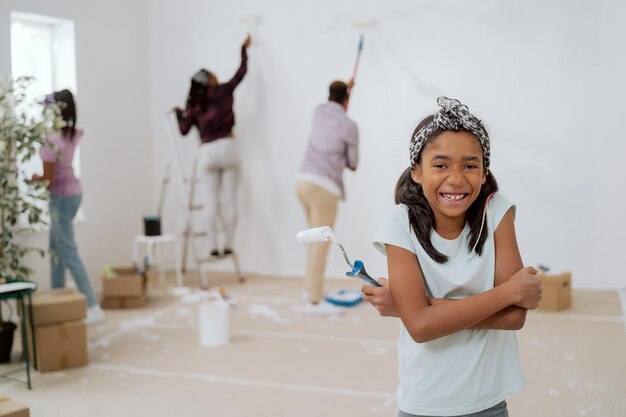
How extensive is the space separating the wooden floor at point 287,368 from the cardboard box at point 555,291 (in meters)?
0.09

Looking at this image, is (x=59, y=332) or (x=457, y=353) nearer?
(x=457, y=353)

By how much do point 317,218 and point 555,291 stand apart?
1618 mm

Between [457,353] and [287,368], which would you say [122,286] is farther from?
[457,353]

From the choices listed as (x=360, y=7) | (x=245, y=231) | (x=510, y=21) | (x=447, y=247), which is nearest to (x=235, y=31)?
(x=360, y=7)

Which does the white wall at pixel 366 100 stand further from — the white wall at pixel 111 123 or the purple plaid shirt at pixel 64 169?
the purple plaid shirt at pixel 64 169

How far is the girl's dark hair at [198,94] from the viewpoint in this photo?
556cm

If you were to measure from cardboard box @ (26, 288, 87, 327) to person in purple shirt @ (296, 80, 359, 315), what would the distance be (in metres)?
1.59

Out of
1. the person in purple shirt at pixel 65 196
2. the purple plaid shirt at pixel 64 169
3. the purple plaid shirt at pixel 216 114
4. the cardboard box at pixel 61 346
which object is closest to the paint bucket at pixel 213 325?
the cardboard box at pixel 61 346

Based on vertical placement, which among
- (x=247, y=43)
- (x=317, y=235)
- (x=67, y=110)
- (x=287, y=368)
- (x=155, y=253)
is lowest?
(x=287, y=368)

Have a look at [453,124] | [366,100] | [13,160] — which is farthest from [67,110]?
[453,124]

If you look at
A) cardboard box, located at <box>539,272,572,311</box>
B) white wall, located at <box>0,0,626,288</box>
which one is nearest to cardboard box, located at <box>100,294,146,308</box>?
white wall, located at <box>0,0,626,288</box>

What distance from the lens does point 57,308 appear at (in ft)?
11.6

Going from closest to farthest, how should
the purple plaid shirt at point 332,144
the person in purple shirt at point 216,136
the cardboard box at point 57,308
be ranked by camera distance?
the cardboard box at point 57,308
the purple plaid shirt at point 332,144
the person in purple shirt at point 216,136

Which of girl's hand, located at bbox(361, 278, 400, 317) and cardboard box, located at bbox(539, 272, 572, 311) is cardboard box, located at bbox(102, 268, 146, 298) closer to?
cardboard box, located at bbox(539, 272, 572, 311)
